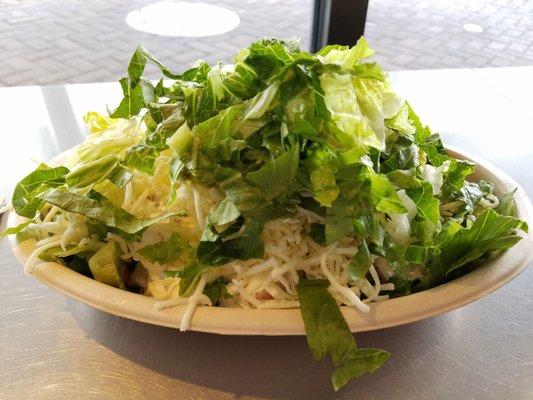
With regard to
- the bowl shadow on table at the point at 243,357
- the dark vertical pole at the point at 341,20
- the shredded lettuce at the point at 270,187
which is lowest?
the dark vertical pole at the point at 341,20

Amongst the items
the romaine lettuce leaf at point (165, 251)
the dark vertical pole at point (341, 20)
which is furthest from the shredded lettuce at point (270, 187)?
the dark vertical pole at point (341, 20)

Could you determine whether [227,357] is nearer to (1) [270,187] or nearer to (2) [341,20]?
(1) [270,187]

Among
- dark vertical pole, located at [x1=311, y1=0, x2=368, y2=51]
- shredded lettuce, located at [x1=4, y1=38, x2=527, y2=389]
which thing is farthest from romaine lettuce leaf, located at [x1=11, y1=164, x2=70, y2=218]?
dark vertical pole, located at [x1=311, y1=0, x2=368, y2=51]

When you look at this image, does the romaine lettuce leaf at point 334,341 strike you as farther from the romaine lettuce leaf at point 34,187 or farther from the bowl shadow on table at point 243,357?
the romaine lettuce leaf at point 34,187

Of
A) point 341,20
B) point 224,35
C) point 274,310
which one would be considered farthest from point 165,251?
point 224,35

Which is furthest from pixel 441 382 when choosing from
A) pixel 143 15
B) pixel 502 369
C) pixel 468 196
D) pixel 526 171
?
pixel 143 15
